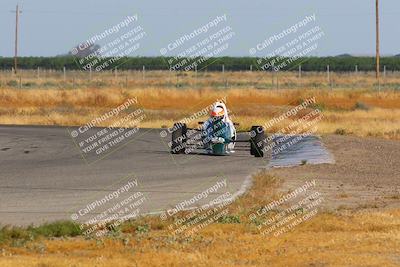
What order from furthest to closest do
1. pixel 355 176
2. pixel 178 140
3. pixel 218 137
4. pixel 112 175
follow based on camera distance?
pixel 178 140
pixel 218 137
pixel 112 175
pixel 355 176

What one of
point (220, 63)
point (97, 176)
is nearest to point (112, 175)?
point (97, 176)

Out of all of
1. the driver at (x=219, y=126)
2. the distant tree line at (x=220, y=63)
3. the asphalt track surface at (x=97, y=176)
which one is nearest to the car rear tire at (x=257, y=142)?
the asphalt track surface at (x=97, y=176)

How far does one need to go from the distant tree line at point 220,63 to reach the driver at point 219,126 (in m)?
102

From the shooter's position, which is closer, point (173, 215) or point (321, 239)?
point (321, 239)

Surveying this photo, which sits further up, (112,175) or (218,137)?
(218,137)

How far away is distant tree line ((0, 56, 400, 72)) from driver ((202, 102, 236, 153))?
102 meters

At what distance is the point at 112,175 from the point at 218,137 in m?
5.67

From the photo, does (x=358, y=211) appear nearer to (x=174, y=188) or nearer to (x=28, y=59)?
(x=174, y=188)

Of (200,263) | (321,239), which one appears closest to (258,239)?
(321,239)

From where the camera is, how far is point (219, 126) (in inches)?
1148

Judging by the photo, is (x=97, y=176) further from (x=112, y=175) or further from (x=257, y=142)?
(x=257, y=142)

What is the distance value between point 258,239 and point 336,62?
423ft

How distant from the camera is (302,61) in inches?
5482

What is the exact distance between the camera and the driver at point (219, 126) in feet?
95.5
